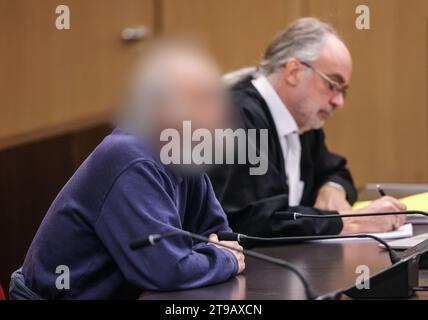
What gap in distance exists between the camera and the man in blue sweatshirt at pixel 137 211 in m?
1.86

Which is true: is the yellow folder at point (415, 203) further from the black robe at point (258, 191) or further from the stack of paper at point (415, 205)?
the black robe at point (258, 191)

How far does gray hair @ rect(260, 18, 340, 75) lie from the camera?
3270mm

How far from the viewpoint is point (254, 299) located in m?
1.79

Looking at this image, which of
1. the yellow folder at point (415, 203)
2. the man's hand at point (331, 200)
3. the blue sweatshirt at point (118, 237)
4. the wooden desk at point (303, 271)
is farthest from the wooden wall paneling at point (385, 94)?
the blue sweatshirt at point (118, 237)

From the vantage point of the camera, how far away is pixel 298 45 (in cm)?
331

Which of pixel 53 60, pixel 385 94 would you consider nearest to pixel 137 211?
pixel 53 60

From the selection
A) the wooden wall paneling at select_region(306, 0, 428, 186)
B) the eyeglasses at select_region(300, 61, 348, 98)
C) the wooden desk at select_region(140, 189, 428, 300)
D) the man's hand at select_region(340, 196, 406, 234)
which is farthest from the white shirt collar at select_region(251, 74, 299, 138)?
the wooden wall paneling at select_region(306, 0, 428, 186)

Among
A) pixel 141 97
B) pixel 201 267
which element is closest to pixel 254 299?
pixel 201 267

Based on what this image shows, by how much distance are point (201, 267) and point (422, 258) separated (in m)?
0.61

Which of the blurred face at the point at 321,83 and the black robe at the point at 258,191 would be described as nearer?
the black robe at the point at 258,191

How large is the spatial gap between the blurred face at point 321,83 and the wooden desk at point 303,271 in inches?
30.7

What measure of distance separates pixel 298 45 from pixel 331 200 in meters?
0.57

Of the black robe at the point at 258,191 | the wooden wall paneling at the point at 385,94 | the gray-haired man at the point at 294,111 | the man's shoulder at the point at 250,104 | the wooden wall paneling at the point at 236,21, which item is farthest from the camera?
the wooden wall paneling at the point at 236,21

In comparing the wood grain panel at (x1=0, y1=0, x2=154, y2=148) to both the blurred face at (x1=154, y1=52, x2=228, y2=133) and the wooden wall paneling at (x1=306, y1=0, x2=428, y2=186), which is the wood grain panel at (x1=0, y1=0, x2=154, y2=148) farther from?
the blurred face at (x1=154, y1=52, x2=228, y2=133)
